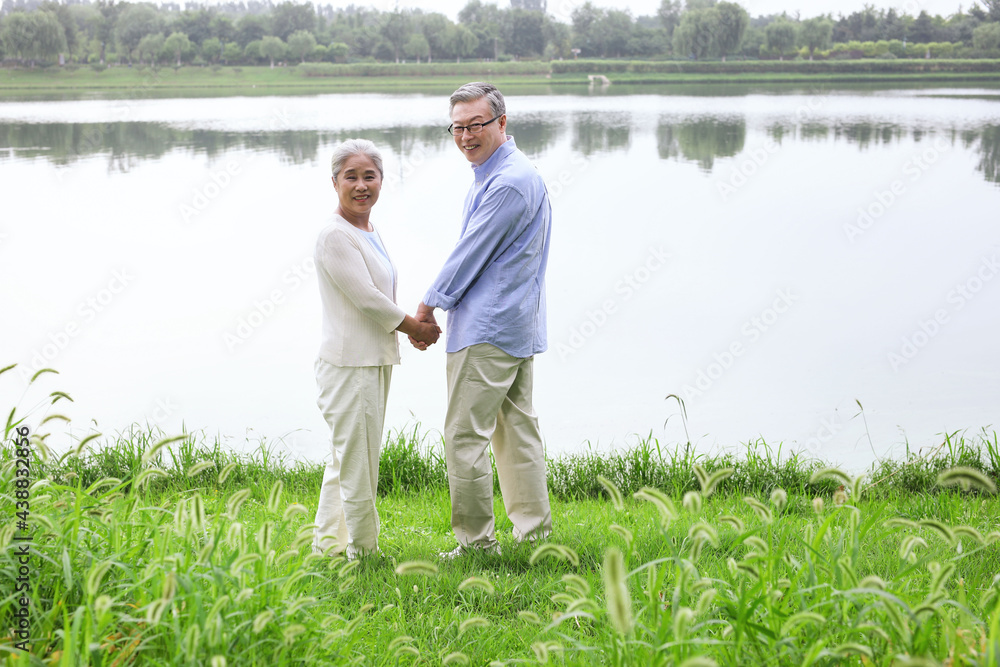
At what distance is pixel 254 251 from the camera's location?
981cm

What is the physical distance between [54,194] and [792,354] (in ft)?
34.2

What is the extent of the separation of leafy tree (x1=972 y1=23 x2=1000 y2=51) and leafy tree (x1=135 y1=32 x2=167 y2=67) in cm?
3792

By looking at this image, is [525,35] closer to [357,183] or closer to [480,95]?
[480,95]

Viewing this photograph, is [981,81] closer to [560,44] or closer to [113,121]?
[560,44]

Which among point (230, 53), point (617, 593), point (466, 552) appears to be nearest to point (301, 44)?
point (230, 53)

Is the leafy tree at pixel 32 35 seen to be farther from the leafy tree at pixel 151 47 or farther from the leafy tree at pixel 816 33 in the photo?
the leafy tree at pixel 816 33

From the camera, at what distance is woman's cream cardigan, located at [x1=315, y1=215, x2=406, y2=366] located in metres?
3.07

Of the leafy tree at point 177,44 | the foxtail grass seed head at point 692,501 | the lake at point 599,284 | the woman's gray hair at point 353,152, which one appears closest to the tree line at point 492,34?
the leafy tree at point 177,44

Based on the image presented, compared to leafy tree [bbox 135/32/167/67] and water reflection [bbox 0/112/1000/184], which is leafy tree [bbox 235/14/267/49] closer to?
Answer: leafy tree [bbox 135/32/167/67]

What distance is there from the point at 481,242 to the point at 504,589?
1.25 meters

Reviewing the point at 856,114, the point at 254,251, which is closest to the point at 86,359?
the point at 254,251

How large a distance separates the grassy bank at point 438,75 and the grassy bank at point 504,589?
112ft

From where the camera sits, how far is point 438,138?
18266 millimetres

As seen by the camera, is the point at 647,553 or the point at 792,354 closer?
the point at 647,553
